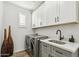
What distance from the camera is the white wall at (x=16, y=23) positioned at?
9.59 ft

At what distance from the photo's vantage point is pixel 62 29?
6.31ft

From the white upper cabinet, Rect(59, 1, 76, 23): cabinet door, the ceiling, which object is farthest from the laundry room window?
Rect(59, 1, 76, 23): cabinet door

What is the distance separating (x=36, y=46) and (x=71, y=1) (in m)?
1.46

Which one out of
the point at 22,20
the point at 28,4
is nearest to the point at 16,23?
the point at 22,20

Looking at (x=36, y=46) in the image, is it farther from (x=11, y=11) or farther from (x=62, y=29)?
(x=11, y=11)

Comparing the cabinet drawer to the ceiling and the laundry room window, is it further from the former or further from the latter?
the laundry room window

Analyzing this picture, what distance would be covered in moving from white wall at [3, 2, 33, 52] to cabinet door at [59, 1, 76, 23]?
7.13 ft

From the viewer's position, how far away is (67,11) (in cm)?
147

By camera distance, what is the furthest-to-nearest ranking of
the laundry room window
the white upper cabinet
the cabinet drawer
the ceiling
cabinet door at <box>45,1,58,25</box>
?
the laundry room window → the ceiling → cabinet door at <box>45,1,58,25</box> → the white upper cabinet → the cabinet drawer

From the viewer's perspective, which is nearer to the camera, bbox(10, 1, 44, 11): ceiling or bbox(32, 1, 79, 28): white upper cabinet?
bbox(32, 1, 79, 28): white upper cabinet

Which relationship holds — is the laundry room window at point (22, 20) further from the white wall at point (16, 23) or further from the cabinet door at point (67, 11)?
the cabinet door at point (67, 11)

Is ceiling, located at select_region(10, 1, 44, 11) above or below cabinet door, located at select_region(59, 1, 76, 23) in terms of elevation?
above

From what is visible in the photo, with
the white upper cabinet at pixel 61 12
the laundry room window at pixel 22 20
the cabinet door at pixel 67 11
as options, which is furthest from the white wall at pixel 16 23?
the cabinet door at pixel 67 11

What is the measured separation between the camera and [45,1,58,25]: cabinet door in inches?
72.3
